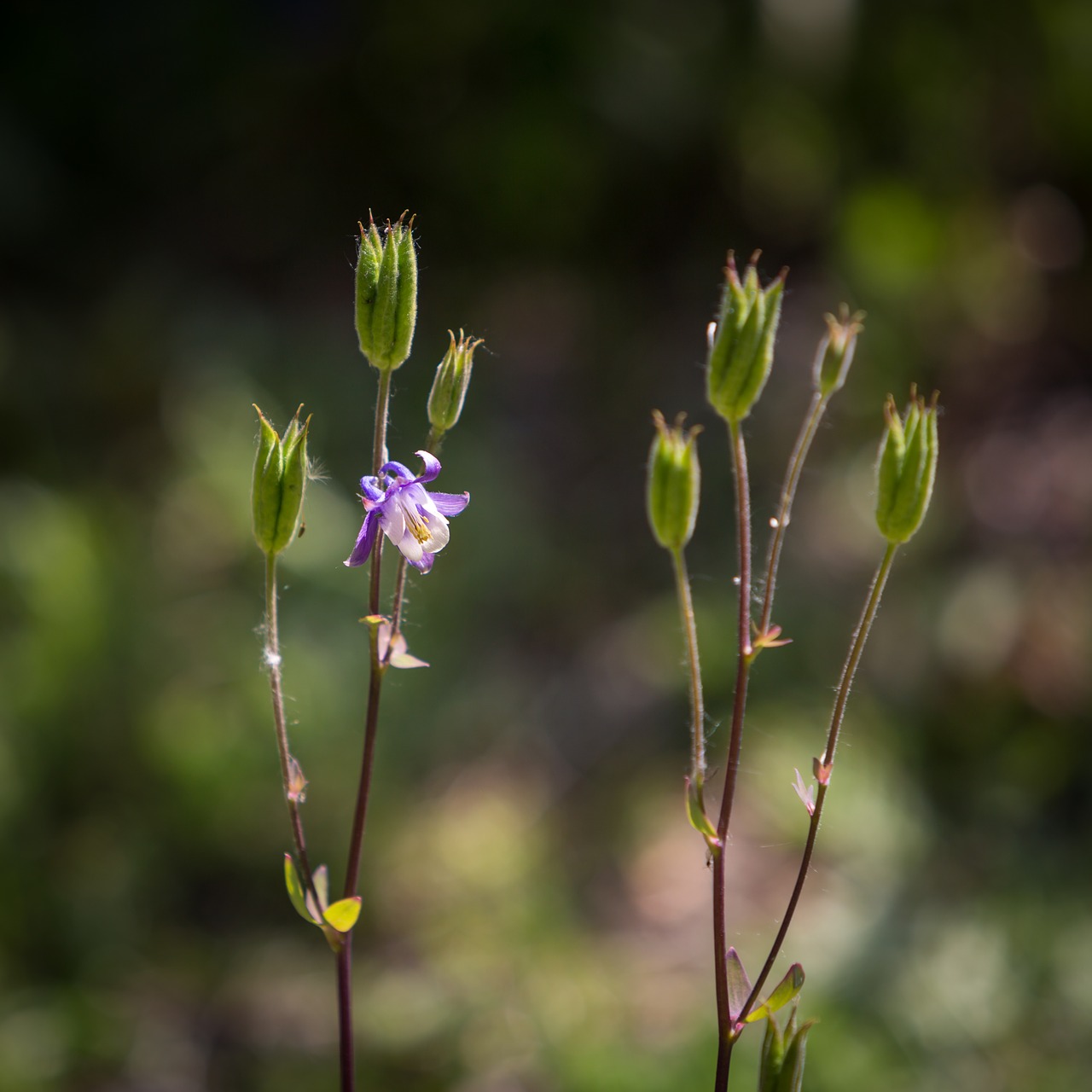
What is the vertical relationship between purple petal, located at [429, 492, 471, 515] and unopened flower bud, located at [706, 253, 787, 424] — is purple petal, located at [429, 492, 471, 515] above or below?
below

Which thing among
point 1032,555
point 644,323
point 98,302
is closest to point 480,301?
point 644,323

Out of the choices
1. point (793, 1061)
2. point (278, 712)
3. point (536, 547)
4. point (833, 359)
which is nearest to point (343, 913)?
point (278, 712)

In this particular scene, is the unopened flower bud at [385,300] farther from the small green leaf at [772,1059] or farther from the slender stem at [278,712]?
the small green leaf at [772,1059]

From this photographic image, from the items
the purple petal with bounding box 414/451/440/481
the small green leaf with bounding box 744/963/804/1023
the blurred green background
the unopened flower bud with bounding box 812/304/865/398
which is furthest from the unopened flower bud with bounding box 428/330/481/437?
the blurred green background

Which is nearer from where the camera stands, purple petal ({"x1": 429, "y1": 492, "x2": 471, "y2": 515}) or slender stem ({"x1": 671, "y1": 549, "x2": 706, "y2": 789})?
slender stem ({"x1": 671, "y1": 549, "x2": 706, "y2": 789})

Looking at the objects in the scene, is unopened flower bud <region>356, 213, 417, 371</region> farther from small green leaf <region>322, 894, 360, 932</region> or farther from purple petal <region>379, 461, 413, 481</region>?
small green leaf <region>322, 894, 360, 932</region>

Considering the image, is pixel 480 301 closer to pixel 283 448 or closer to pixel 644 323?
pixel 644 323

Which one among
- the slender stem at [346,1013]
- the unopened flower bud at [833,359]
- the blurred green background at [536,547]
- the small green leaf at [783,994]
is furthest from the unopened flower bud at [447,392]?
the blurred green background at [536,547]
